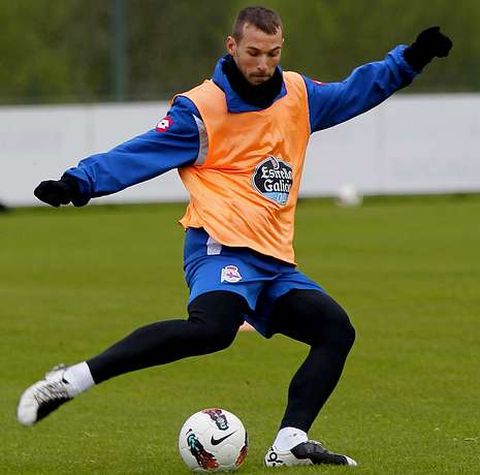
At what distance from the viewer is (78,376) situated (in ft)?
21.0

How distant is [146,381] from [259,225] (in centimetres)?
341

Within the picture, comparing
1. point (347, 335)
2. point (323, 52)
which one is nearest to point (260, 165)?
point (347, 335)

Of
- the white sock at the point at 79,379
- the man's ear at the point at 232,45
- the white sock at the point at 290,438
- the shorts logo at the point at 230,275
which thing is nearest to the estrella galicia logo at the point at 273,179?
the shorts logo at the point at 230,275

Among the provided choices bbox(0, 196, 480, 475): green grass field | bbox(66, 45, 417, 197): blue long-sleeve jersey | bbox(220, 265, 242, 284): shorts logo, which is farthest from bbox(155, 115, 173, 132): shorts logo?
bbox(0, 196, 480, 475): green grass field

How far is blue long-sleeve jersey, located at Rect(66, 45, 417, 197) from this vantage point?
21.6ft

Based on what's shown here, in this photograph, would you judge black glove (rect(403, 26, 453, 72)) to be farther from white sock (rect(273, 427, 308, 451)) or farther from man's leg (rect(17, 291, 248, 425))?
white sock (rect(273, 427, 308, 451))

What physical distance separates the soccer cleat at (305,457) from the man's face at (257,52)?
172 cm

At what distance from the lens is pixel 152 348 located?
6.50 meters

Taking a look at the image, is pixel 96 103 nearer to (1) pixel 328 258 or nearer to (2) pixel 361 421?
(1) pixel 328 258

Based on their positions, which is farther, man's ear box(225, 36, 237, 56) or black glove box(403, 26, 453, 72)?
black glove box(403, 26, 453, 72)

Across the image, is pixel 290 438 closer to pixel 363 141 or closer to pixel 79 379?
pixel 79 379

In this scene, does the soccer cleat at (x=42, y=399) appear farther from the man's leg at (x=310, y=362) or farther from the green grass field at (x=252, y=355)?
the man's leg at (x=310, y=362)

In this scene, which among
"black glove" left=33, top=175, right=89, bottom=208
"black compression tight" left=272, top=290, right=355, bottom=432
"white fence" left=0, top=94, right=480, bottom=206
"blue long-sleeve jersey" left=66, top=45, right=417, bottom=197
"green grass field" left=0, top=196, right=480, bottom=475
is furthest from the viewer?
"white fence" left=0, top=94, right=480, bottom=206

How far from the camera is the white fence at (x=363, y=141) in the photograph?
2642cm
